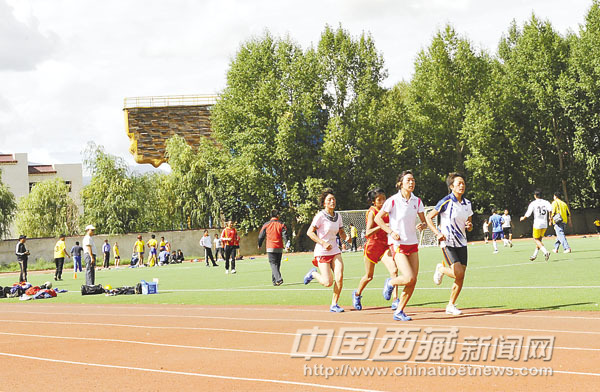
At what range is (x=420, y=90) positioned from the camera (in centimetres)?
5766

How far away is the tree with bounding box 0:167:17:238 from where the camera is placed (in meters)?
59.3

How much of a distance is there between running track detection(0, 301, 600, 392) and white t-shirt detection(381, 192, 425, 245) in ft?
3.90

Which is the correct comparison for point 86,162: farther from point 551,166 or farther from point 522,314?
point 522,314

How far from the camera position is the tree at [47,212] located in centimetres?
6303

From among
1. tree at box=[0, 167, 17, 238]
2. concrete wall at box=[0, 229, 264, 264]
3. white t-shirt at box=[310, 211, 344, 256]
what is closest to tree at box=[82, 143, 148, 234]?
concrete wall at box=[0, 229, 264, 264]

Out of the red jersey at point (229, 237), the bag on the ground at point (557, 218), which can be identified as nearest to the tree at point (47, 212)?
the red jersey at point (229, 237)

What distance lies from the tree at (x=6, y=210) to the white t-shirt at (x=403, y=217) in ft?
178

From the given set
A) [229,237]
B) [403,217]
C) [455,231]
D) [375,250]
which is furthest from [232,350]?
[229,237]

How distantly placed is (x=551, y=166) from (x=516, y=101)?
5.71 m

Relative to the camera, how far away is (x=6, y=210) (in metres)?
60.0

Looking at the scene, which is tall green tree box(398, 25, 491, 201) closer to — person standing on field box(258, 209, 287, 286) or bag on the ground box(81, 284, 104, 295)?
person standing on field box(258, 209, 287, 286)

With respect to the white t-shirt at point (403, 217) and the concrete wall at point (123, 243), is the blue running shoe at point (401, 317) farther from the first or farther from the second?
the concrete wall at point (123, 243)

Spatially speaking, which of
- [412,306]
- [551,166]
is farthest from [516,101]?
[412,306]

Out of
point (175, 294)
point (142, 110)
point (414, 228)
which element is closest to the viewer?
point (414, 228)
